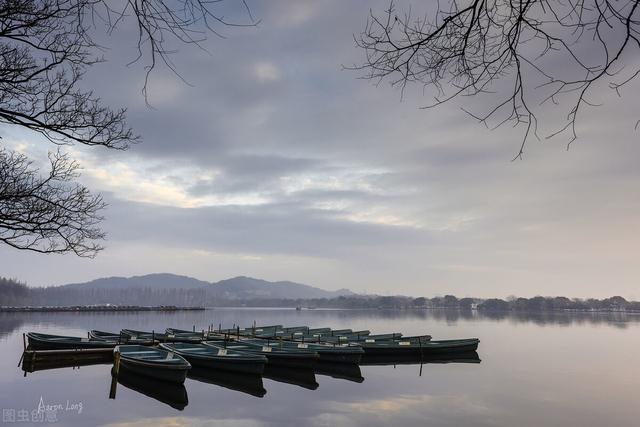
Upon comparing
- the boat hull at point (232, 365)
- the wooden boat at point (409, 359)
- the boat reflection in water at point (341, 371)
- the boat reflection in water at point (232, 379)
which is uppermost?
the boat hull at point (232, 365)

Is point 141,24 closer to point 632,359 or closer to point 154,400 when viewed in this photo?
point 154,400

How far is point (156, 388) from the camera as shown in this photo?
2800 cm

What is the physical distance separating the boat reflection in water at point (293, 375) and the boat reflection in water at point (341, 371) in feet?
6.28

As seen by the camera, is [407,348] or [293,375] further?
[407,348]

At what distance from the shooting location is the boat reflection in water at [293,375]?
32062 millimetres

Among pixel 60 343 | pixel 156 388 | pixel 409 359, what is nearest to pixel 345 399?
pixel 156 388

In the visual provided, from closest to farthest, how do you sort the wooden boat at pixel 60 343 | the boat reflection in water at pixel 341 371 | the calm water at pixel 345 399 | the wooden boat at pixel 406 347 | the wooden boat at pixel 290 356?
1. the calm water at pixel 345 399
2. the wooden boat at pixel 290 356
3. the boat reflection in water at pixel 341 371
4. the wooden boat at pixel 60 343
5. the wooden boat at pixel 406 347

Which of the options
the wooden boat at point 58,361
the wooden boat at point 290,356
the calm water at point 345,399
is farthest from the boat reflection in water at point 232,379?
the wooden boat at point 58,361

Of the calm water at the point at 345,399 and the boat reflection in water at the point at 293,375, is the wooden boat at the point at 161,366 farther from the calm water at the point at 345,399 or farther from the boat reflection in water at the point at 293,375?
the boat reflection in water at the point at 293,375

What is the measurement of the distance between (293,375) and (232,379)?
5318mm

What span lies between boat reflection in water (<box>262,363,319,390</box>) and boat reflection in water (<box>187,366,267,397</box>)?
1854 mm

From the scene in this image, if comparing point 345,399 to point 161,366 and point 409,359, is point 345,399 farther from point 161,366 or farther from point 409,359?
point 409,359

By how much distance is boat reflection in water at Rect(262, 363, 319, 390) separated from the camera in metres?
32.1

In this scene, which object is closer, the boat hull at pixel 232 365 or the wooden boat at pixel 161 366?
the wooden boat at pixel 161 366
